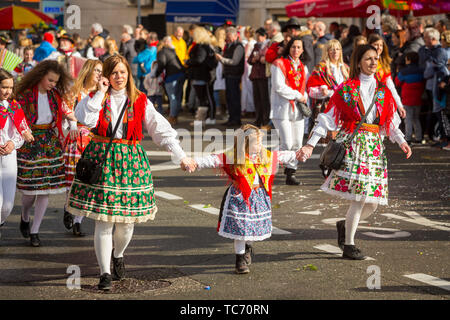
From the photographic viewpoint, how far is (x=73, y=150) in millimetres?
8102

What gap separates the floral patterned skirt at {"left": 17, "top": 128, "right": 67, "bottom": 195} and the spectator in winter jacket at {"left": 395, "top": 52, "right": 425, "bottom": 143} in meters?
8.28

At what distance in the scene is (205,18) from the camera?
27406mm

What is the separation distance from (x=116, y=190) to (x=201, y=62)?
41.0ft

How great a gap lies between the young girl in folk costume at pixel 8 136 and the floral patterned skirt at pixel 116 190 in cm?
130

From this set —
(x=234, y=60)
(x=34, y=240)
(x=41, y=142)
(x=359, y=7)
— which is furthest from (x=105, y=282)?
(x=359, y=7)

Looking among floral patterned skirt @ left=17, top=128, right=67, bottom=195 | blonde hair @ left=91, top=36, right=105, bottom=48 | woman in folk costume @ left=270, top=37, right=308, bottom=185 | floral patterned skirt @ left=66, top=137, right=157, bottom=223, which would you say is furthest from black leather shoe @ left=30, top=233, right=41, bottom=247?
blonde hair @ left=91, top=36, right=105, bottom=48

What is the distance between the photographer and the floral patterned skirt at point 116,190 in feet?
19.9

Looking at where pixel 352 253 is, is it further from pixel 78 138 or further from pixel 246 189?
pixel 78 138

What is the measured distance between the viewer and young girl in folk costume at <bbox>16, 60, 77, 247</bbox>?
25.3 ft

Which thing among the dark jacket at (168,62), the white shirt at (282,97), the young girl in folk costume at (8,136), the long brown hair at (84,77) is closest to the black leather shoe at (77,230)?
the young girl in folk costume at (8,136)

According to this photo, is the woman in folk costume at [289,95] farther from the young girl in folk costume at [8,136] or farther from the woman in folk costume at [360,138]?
the young girl in folk costume at [8,136]

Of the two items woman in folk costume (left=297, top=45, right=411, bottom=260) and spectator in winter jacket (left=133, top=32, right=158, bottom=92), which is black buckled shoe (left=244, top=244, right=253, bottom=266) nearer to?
woman in folk costume (left=297, top=45, right=411, bottom=260)
